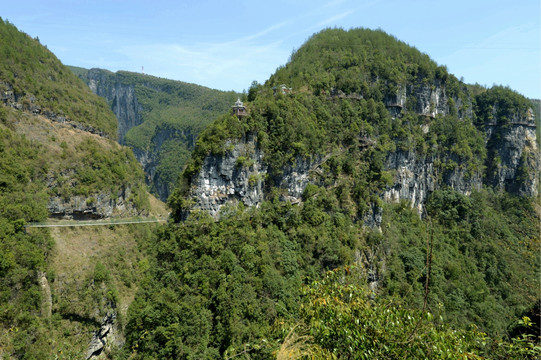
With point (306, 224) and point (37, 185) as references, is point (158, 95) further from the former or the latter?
point (306, 224)

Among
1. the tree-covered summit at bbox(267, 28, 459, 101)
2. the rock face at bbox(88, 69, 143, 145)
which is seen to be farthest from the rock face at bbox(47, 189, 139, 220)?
the rock face at bbox(88, 69, 143, 145)

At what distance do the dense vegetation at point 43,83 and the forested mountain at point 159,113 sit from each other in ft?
103

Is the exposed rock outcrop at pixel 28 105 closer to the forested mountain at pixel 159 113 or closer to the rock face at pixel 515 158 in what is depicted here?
the forested mountain at pixel 159 113

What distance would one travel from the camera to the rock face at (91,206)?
101 feet

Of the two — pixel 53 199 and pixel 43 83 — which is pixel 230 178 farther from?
pixel 43 83

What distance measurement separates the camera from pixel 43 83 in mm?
37625

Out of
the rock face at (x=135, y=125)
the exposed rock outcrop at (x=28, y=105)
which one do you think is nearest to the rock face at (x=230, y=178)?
the exposed rock outcrop at (x=28, y=105)

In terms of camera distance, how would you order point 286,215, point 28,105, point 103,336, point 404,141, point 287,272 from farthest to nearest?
point 404,141, point 28,105, point 286,215, point 103,336, point 287,272

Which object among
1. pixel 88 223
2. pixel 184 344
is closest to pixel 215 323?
pixel 184 344

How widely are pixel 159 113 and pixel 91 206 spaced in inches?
3166

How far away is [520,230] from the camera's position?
4200 centimetres

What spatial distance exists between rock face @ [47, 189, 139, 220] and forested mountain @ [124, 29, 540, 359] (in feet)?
40.1

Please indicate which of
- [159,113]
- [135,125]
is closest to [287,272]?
[159,113]

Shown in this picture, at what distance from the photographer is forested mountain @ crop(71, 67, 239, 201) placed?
85944 mm
